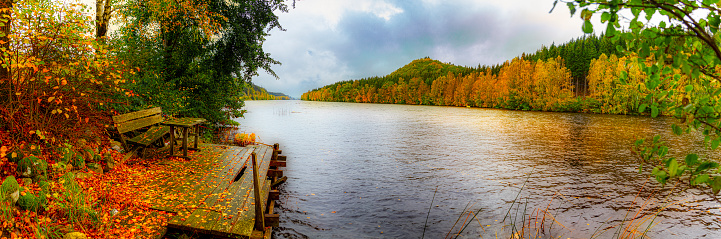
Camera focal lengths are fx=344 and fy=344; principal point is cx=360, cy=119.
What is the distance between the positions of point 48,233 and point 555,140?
26793 mm

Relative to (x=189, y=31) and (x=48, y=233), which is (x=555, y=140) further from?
(x=48, y=233)

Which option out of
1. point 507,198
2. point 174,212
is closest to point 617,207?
point 507,198

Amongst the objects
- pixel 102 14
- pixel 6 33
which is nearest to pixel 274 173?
pixel 6 33

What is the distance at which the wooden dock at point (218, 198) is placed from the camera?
5516 millimetres

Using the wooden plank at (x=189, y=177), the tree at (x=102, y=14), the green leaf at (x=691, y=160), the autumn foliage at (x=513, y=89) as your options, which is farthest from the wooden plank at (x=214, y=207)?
the autumn foliage at (x=513, y=89)

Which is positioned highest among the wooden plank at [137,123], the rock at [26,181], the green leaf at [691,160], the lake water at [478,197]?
the green leaf at [691,160]

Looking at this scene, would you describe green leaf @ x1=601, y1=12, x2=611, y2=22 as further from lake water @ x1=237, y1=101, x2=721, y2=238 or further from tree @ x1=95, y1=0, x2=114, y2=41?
tree @ x1=95, y1=0, x2=114, y2=41

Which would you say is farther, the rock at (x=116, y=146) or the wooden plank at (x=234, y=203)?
the rock at (x=116, y=146)

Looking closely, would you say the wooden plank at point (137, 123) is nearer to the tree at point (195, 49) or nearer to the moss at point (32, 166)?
the tree at point (195, 49)

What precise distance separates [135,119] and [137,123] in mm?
126

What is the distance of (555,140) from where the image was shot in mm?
24422

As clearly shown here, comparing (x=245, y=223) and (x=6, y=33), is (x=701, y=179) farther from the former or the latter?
(x=6, y=33)

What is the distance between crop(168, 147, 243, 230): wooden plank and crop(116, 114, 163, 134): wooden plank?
7.49 feet

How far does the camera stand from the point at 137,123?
9258mm
